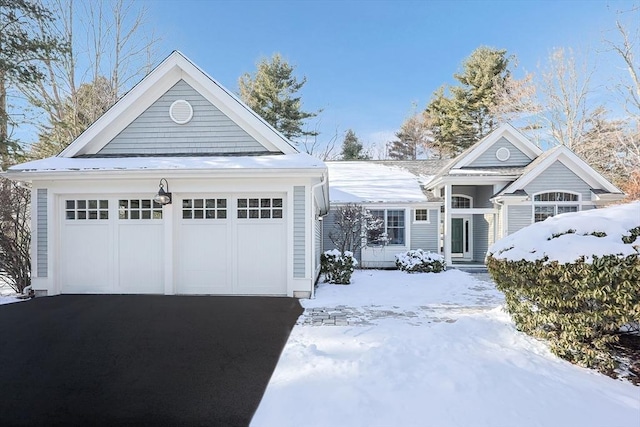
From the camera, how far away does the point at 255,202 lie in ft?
24.0

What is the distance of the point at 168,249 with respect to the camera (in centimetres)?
716

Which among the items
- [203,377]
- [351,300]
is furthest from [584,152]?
[203,377]

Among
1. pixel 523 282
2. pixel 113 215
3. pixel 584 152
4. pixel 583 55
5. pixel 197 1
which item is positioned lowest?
pixel 523 282

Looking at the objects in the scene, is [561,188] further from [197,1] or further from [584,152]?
[197,1]

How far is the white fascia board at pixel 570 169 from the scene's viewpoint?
1166cm

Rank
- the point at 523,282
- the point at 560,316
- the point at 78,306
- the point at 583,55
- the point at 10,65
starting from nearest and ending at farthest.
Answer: the point at 560,316 → the point at 523,282 → the point at 78,306 → the point at 10,65 → the point at 583,55

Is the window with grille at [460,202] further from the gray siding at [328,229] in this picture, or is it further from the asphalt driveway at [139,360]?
the asphalt driveway at [139,360]

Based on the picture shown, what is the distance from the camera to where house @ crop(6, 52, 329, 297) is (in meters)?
7.06

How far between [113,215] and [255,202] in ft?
10.6

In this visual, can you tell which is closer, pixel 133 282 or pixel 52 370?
pixel 52 370

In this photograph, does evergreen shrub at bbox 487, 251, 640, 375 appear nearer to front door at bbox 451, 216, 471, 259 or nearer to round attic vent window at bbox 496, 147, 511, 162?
round attic vent window at bbox 496, 147, 511, 162

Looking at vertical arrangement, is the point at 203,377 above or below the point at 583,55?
below

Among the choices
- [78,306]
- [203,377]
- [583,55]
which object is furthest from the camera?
[583,55]

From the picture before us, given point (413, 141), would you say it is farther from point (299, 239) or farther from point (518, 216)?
point (299, 239)
